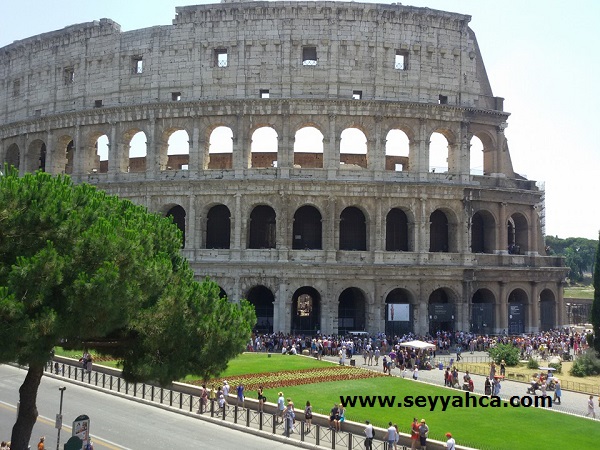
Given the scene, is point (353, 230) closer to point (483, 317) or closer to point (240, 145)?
point (240, 145)

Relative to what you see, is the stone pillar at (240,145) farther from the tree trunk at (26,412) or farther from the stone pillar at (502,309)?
the tree trunk at (26,412)

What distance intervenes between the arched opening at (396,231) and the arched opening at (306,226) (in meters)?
4.53

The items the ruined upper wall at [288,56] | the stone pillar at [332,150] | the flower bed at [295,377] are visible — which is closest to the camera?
the flower bed at [295,377]

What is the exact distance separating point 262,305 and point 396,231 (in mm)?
10004

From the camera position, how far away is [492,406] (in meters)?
22.0

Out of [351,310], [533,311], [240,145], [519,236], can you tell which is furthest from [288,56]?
[533,311]

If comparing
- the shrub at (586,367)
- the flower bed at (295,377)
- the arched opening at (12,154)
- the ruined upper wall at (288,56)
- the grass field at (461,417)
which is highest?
the ruined upper wall at (288,56)

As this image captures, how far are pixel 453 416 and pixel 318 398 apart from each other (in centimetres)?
495

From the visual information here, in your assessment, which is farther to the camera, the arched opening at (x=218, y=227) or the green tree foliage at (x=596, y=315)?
the arched opening at (x=218, y=227)

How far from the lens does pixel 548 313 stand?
1679 inches

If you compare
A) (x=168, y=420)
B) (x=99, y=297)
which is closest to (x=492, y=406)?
(x=168, y=420)

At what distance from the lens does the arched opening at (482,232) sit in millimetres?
40531

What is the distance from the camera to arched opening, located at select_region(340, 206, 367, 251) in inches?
1529

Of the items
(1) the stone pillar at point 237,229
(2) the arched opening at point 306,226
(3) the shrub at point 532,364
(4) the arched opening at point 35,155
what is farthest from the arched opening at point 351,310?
(4) the arched opening at point 35,155
